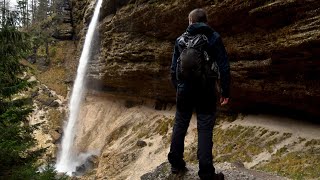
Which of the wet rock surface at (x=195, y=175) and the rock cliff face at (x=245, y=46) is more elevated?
the rock cliff face at (x=245, y=46)

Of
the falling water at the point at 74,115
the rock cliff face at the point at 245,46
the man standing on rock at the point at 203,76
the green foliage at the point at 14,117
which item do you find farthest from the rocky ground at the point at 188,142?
the green foliage at the point at 14,117

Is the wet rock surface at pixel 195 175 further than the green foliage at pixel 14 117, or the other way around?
the green foliage at pixel 14 117

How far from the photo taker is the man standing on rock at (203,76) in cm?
476

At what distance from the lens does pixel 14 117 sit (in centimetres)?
865

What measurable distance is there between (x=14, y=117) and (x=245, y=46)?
8.66 metres

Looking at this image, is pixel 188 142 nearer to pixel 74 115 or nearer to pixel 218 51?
pixel 218 51

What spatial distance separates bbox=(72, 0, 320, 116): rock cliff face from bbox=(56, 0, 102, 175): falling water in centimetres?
564

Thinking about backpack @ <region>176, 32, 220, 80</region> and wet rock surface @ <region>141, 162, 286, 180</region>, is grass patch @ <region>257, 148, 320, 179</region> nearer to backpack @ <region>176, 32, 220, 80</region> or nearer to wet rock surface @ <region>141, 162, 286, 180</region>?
wet rock surface @ <region>141, 162, 286, 180</region>

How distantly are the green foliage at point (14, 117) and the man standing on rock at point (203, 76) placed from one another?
449cm

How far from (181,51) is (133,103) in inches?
757

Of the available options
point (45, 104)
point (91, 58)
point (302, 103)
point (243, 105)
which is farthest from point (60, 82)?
point (302, 103)

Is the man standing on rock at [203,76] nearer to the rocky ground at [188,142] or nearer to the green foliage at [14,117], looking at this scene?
the rocky ground at [188,142]

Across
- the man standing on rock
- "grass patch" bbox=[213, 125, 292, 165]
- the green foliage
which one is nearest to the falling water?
"grass patch" bbox=[213, 125, 292, 165]

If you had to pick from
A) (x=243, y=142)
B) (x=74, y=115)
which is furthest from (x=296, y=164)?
(x=74, y=115)
